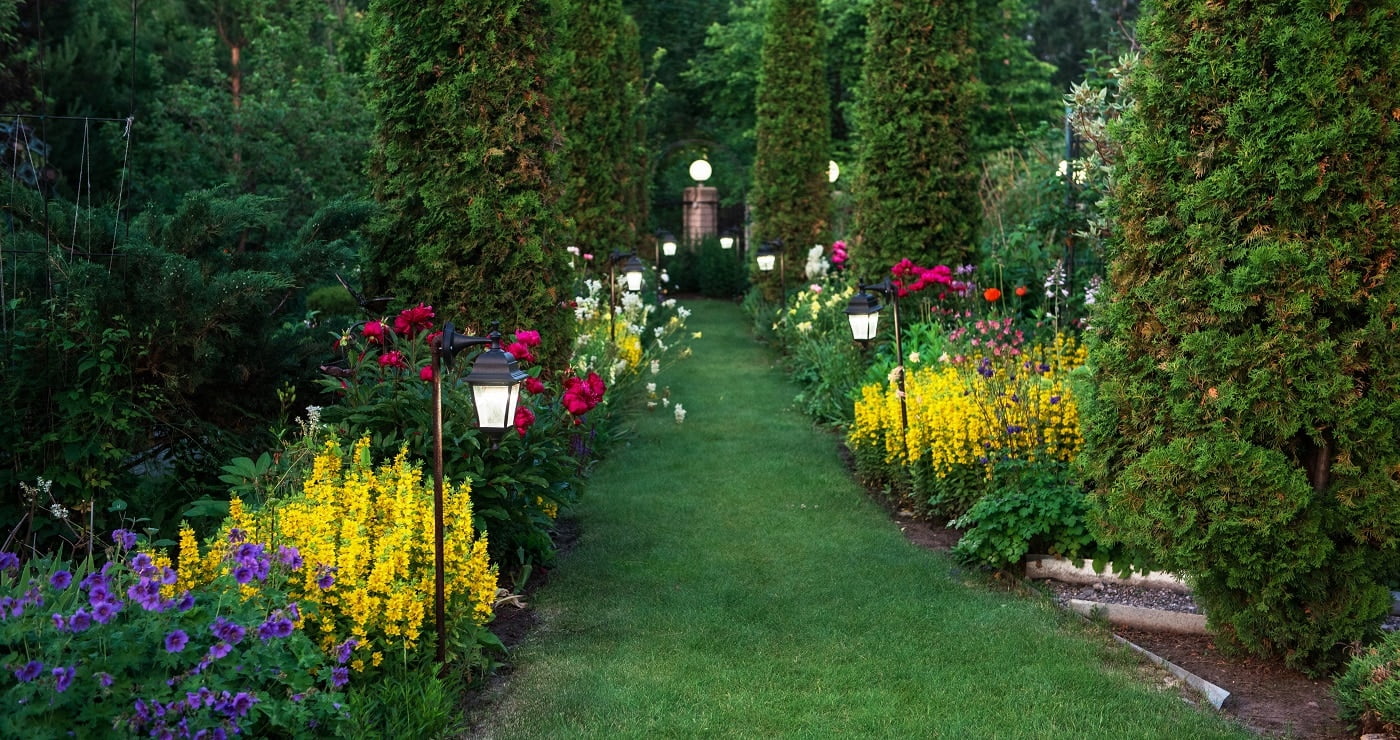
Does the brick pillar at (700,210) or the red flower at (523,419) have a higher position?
the brick pillar at (700,210)

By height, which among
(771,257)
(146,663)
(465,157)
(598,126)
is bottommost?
(146,663)

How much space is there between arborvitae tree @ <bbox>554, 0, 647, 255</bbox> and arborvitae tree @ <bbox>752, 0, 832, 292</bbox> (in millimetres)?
3000

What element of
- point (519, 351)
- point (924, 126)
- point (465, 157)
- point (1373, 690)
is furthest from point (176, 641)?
point (924, 126)

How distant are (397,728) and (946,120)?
856 cm

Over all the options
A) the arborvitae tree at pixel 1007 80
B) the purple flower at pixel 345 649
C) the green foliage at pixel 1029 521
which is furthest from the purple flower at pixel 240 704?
the arborvitae tree at pixel 1007 80

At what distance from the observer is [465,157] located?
680 centimetres

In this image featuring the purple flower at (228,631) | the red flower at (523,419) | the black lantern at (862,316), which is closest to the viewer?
the purple flower at (228,631)

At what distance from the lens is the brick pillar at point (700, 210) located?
29297mm

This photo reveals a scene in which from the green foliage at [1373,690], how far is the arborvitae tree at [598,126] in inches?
453

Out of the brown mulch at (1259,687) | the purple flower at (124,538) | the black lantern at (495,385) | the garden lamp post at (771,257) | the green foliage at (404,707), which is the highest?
the garden lamp post at (771,257)

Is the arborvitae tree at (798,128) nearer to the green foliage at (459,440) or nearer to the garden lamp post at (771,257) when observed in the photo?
the garden lamp post at (771,257)

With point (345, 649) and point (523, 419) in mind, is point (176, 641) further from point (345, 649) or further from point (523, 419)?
point (523, 419)

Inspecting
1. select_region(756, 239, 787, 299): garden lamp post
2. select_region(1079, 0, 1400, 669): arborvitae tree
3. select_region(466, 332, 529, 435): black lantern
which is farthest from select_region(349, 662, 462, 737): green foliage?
select_region(756, 239, 787, 299): garden lamp post

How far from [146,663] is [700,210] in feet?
88.1
